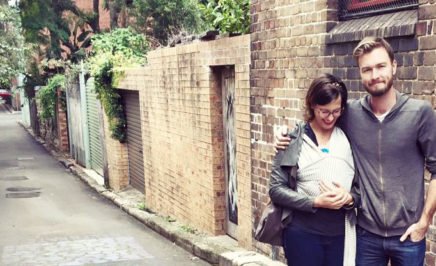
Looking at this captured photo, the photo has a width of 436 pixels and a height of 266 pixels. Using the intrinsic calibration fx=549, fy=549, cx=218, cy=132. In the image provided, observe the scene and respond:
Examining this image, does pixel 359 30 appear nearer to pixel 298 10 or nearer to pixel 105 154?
pixel 298 10

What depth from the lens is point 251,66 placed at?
6137mm

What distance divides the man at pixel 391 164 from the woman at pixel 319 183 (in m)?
0.11

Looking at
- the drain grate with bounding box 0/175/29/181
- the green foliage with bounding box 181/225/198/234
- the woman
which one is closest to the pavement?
the green foliage with bounding box 181/225/198/234

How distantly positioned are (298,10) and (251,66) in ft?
3.55

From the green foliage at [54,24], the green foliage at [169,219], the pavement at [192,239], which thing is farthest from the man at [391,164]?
the green foliage at [54,24]

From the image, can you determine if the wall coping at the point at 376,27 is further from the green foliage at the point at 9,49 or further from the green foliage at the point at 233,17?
the green foliage at the point at 9,49

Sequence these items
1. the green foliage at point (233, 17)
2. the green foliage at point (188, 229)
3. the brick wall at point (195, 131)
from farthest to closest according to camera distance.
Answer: the green foliage at point (188, 229) < the green foliage at point (233, 17) < the brick wall at point (195, 131)

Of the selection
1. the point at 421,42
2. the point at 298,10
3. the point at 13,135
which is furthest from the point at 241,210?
the point at 13,135

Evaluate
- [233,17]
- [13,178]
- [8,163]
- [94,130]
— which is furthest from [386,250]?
[8,163]

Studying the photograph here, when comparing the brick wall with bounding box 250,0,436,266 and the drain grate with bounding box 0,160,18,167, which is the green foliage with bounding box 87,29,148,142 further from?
the brick wall with bounding box 250,0,436,266

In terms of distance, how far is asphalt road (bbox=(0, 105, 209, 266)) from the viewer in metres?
7.41

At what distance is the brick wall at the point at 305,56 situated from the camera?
3.80m

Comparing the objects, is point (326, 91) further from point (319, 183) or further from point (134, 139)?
point (134, 139)

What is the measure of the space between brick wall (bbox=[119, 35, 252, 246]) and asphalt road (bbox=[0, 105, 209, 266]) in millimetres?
658
